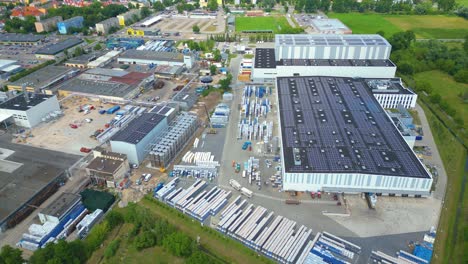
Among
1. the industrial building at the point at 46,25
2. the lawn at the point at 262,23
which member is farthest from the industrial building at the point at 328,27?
the industrial building at the point at 46,25

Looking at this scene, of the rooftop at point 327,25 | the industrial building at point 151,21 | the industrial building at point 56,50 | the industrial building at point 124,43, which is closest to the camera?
the industrial building at point 56,50

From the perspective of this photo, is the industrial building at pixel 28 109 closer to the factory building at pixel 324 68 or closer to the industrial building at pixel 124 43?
the industrial building at pixel 124 43

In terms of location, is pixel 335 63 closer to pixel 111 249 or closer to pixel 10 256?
pixel 111 249

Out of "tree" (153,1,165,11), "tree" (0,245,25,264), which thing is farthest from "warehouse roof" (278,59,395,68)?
"tree" (153,1,165,11)

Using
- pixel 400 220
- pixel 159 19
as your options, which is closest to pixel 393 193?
pixel 400 220

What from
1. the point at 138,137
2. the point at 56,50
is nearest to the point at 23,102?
the point at 138,137

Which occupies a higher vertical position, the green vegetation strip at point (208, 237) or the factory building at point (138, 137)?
the factory building at point (138, 137)

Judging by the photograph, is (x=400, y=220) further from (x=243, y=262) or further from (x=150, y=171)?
(x=150, y=171)

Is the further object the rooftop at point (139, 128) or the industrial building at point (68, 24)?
the industrial building at point (68, 24)
